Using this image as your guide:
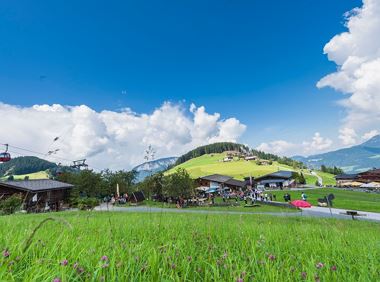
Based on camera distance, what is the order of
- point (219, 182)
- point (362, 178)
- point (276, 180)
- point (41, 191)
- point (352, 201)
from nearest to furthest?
point (352, 201) → point (41, 191) → point (219, 182) → point (276, 180) → point (362, 178)

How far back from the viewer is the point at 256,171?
143000 mm

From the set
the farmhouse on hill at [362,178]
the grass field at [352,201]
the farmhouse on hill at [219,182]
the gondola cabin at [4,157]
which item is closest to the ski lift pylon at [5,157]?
the gondola cabin at [4,157]

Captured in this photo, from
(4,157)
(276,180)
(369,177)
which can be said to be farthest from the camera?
(369,177)

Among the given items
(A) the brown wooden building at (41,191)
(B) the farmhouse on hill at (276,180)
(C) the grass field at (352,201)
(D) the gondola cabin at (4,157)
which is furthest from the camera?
(B) the farmhouse on hill at (276,180)

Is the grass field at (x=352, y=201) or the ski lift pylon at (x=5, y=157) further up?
the ski lift pylon at (x=5, y=157)

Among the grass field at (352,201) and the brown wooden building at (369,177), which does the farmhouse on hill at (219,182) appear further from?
the brown wooden building at (369,177)

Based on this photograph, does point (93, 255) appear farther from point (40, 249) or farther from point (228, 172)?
point (228, 172)

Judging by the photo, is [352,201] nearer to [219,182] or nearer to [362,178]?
[219,182]

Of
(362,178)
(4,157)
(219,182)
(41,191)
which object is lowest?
(41,191)

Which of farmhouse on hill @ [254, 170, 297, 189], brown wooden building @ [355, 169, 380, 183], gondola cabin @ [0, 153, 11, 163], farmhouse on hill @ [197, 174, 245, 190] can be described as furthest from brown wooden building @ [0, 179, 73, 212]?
brown wooden building @ [355, 169, 380, 183]

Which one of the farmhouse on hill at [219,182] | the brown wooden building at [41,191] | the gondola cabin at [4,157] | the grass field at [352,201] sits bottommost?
the grass field at [352,201]

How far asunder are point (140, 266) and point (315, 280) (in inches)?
45.2

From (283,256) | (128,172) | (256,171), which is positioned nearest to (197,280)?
(283,256)

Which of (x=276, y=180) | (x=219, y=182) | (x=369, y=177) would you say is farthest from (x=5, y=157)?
(x=369, y=177)
